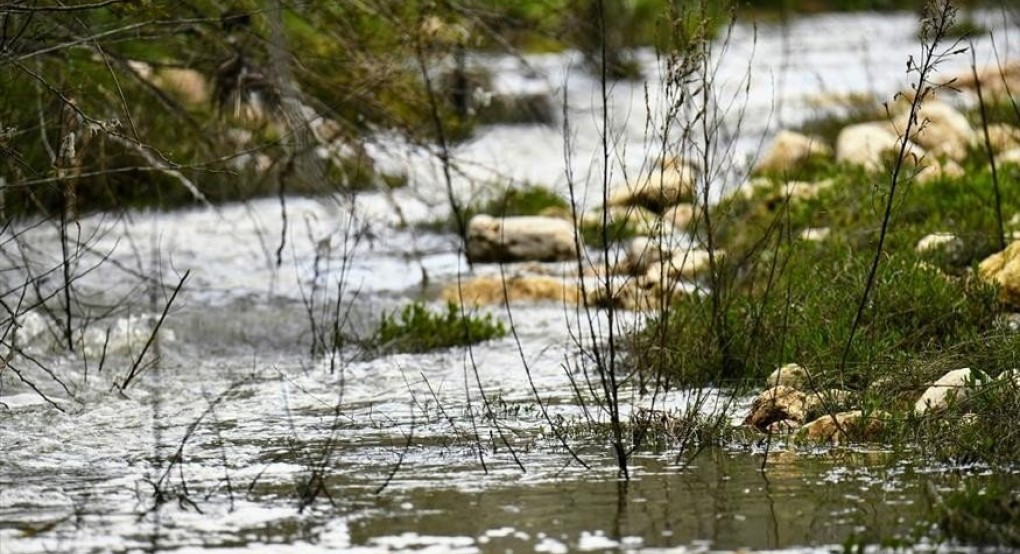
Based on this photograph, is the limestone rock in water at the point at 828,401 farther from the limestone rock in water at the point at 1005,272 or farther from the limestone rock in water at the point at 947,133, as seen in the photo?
the limestone rock in water at the point at 947,133

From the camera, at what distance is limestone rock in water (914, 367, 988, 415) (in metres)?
5.61

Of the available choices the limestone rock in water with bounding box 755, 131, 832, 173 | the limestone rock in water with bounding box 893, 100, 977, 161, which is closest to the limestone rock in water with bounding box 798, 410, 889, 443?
the limestone rock in water with bounding box 893, 100, 977, 161

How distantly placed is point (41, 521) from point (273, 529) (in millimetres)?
686

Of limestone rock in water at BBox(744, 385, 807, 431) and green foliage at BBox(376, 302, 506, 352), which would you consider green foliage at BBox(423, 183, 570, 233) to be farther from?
limestone rock in water at BBox(744, 385, 807, 431)

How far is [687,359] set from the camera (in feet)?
22.8

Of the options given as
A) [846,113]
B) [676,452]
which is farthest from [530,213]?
[676,452]

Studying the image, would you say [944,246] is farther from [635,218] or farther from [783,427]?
[635,218]

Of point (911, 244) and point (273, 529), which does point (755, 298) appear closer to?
point (911, 244)

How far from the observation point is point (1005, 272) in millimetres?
7543

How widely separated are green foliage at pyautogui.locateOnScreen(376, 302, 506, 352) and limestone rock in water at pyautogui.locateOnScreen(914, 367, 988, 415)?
3065mm

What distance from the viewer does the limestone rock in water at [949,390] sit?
5.61m

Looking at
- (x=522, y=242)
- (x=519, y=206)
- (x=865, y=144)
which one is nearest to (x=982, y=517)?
(x=522, y=242)

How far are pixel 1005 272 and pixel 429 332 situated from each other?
286 centimetres

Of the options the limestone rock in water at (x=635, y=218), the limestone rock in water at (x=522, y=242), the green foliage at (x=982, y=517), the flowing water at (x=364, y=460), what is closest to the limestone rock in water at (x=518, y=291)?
the flowing water at (x=364, y=460)
